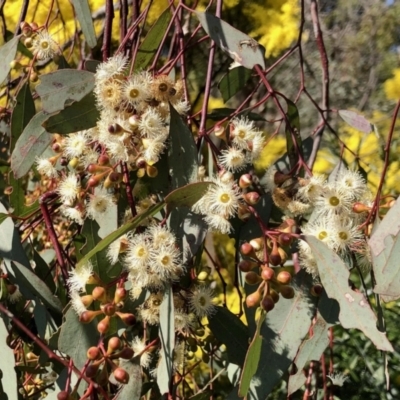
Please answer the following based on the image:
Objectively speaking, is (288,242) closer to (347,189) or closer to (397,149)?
(347,189)

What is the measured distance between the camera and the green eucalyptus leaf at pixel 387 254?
70cm

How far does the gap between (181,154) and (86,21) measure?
1.23ft

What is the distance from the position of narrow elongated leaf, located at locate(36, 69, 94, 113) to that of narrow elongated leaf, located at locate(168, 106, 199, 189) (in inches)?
5.2

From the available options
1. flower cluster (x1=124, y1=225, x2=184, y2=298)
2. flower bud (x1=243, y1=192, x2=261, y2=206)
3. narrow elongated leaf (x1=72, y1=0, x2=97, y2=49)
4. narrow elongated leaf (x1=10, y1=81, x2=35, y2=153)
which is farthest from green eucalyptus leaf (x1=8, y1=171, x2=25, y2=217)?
flower bud (x1=243, y1=192, x2=261, y2=206)

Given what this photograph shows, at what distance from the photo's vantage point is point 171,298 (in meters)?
0.77

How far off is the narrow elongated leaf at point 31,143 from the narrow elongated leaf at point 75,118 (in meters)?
0.09

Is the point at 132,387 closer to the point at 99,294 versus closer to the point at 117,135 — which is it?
the point at 99,294

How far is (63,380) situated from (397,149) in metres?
1.60

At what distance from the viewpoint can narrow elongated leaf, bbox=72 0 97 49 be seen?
1055 mm

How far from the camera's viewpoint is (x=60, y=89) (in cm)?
84

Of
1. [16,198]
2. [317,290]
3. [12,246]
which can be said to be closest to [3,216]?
[12,246]

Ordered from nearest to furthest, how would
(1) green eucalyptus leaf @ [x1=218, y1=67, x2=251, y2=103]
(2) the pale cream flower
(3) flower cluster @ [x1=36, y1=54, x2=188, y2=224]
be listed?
(3) flower cluster @ [x1=36, y1=54, x2=188, y2=224] < (2) the pale cream flower < (1) green eucalyptus leaf @ [x1=218, y1=67, x2=251, y2=103]

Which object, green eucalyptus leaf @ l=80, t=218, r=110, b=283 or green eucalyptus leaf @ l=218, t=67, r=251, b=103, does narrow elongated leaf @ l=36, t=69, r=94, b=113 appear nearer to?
green eucalyptus leaf @ l=80, t=218, r=110, b=283

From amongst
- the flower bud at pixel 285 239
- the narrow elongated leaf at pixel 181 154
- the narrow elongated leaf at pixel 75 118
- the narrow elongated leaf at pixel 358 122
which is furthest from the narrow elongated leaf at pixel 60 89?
the narrow elongated leaf at pixel 358 122
